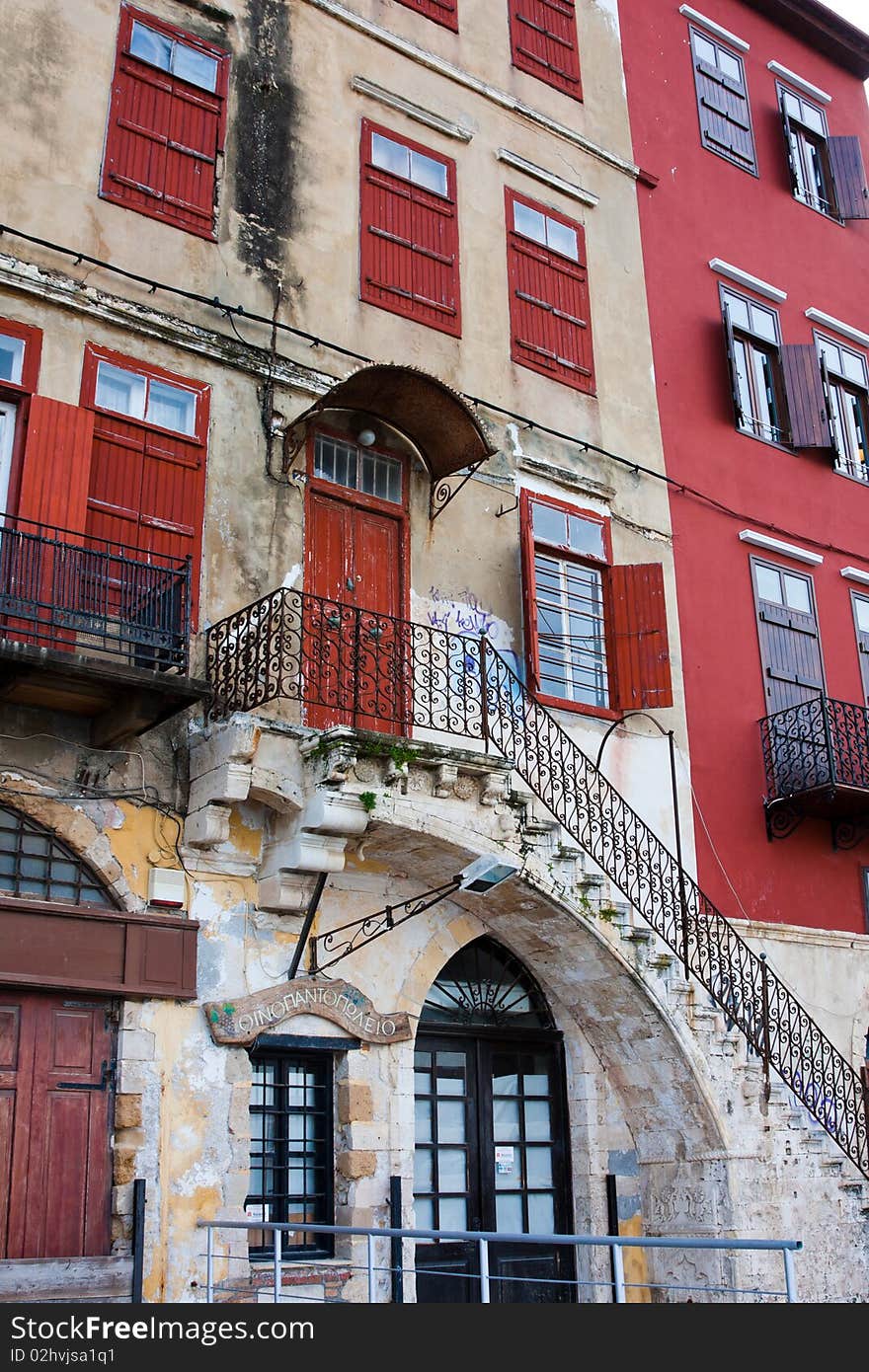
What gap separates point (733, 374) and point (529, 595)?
17.2ft

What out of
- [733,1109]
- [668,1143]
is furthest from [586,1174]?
[733,1109]

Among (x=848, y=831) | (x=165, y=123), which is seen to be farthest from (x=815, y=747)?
(x=165, y=123)

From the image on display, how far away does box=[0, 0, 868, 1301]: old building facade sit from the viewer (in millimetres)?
10445

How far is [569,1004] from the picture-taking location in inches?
520

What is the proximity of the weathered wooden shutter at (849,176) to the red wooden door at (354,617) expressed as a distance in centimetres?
1068

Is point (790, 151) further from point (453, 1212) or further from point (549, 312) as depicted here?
point (453, 1212)

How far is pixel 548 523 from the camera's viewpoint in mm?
14680

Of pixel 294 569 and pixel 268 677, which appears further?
pixel 294 569

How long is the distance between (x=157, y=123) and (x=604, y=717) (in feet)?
23.8

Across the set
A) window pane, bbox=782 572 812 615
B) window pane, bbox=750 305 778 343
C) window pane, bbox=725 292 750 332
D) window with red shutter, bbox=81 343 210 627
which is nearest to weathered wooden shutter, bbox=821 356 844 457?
window pane, bbox=750 305 778 343

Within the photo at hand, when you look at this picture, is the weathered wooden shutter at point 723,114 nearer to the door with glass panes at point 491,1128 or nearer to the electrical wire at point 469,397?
the electrical wire at point 469,397

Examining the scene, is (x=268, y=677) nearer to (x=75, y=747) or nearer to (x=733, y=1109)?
(x=75, y=747)

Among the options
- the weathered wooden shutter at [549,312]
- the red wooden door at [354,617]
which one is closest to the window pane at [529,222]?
the weathered wooden shutter at [549,312]

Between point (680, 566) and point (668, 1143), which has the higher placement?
point (680, 566)
